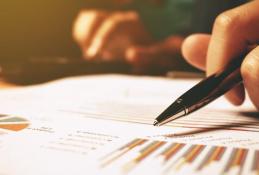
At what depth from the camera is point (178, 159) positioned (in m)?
0.21

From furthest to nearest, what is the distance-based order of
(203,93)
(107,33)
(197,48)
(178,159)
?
(107,33) < (197,48) < (203,93) < (178,159)

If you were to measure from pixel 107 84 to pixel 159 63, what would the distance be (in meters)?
0.22

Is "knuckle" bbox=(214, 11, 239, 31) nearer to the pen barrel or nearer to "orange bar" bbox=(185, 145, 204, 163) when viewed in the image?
the pen barrel

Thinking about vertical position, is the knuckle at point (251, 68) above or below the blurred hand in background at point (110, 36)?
below

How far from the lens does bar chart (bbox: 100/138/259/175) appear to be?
193mm

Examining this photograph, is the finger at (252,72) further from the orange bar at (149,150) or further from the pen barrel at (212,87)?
the orange bar at (149,150)

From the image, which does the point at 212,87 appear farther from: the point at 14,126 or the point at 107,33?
the point at 107,33

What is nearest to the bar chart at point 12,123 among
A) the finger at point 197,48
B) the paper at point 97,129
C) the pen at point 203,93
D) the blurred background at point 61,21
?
the paper at point 97,129

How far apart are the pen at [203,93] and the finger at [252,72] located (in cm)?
1

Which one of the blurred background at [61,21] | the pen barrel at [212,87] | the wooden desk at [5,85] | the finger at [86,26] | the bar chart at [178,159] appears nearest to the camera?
the bar chart at [178,159]

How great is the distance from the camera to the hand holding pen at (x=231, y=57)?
312mm

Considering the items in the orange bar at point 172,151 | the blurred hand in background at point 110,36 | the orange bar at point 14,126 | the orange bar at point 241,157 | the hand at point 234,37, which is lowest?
the orange bar at point 241,157

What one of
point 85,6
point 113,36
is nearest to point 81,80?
point 113,36

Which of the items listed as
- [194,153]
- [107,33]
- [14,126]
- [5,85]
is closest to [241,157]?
[194,153]
